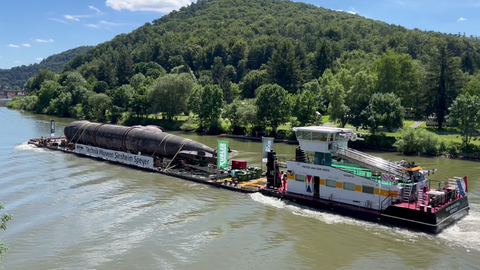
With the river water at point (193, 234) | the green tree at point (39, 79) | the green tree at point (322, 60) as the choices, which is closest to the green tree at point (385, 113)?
the river water at point (193, 234)

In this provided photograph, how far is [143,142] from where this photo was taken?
43344 millimetres

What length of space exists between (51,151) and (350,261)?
142 feet

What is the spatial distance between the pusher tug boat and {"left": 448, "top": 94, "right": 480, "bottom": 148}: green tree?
29453 mm

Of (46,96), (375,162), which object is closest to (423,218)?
(375,162)

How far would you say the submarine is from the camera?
132 feet

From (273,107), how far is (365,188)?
143 ft

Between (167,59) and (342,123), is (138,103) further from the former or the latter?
(167,59)

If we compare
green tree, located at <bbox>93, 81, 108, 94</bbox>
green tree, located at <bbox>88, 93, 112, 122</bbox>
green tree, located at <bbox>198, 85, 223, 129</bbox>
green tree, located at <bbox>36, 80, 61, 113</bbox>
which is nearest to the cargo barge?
green tree, located at <bbox>198, 85, 223, 129</bbox>

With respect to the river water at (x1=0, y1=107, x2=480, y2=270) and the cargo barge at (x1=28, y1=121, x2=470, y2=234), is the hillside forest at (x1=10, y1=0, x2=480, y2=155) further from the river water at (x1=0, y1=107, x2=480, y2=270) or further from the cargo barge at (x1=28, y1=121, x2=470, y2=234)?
the cargo barge at (x1=28, y1=121, x2=470, y2=234)

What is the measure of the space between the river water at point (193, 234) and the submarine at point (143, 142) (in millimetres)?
4636

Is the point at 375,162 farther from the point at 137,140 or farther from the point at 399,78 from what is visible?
the point at 399,78

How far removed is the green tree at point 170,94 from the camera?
283ft

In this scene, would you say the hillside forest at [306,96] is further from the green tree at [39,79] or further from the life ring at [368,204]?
the life ring at [368,204]

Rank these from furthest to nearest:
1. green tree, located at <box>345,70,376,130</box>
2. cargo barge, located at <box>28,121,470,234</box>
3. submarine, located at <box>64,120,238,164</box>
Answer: green tree, located at <box>345,70,376,130</box>, submarine, located at <box>64,120,238,164</box>, cargo barge, located at <box>28,121,470,234</box>
